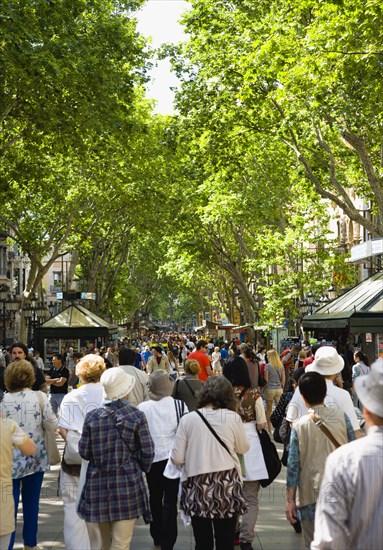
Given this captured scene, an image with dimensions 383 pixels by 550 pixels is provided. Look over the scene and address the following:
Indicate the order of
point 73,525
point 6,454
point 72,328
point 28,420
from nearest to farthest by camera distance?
point 6,454 → point 73,525 → point 28,420 → point 72,328

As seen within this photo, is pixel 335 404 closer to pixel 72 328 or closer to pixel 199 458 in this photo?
pixel 199 458

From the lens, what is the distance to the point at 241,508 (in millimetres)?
6500

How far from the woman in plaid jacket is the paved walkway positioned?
2.23 m

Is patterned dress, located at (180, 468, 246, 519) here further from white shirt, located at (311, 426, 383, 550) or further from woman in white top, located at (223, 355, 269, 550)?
white shirt, located at (311, 426, 383, 550)

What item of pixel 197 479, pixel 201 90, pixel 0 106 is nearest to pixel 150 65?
pixel 201 90

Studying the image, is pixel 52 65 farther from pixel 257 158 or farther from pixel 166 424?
pixel 257 158

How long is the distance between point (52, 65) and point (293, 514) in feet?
48.6

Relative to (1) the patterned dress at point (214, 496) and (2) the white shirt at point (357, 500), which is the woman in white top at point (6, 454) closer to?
(1) the patterned dress at point (214, 496)

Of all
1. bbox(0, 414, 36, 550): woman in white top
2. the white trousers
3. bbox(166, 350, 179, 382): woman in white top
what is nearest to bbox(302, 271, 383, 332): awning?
bbox(166, 350, 179, 382): woman in white top

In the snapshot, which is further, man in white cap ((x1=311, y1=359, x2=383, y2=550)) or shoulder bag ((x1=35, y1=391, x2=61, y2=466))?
shoulder bag ((x1=35, y1=391, x2=61, y2=466))

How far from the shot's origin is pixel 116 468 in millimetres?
6477

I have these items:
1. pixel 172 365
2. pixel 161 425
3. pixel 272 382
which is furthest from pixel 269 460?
pixel 172 365

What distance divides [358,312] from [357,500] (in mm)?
14302

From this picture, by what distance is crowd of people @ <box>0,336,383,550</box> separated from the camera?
3646 millimetres
